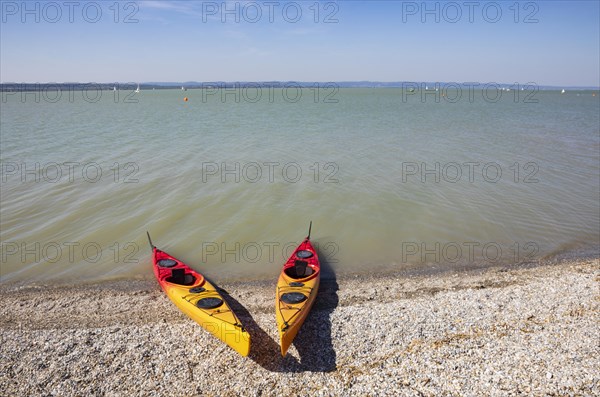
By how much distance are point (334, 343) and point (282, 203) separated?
9.15 m

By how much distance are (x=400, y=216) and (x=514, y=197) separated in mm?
6379

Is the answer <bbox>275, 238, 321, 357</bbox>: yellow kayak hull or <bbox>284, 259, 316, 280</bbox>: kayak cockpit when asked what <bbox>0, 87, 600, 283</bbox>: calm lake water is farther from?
<bbox>275, 238, 321, 357</bbox>: yellow kayak hull

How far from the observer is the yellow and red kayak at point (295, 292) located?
781 cm

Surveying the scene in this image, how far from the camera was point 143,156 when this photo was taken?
24375mm

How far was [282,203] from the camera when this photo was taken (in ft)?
55.0

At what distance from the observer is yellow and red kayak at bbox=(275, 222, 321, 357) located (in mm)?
7812

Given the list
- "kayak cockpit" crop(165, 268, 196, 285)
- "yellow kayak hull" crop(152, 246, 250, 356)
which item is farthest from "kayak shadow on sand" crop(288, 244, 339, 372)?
"kayak cockpit" crop(165, 268, 196, 285)

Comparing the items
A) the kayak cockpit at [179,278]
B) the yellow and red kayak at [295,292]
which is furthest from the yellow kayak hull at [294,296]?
the kayak cockpit at [179,278]

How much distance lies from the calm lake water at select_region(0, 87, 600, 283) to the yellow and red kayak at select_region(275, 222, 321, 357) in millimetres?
1236

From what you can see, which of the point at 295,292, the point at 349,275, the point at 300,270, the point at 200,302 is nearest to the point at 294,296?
the point at 295,292

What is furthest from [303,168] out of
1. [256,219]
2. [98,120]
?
[98,120]

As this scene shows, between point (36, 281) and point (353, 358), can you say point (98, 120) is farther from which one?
point (353, 358)

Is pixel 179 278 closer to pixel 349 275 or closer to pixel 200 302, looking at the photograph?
pixel 200 302

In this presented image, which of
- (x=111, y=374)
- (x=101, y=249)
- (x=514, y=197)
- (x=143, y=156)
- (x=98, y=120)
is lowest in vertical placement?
(x=111, y=374)
